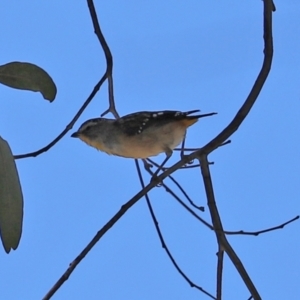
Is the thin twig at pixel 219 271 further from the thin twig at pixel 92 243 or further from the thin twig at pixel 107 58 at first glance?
the thin twig at pixel 107 58

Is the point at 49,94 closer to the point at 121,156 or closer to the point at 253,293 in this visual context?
the point at 253,293

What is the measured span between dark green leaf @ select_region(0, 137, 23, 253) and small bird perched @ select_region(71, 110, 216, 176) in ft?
5.22

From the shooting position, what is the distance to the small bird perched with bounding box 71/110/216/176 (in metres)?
3.89

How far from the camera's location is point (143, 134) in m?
3.99

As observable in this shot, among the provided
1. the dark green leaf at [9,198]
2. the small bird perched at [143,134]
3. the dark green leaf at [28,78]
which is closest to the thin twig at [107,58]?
the small bird perched at [143,134]

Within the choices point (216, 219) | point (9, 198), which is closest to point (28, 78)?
point (9, 198)

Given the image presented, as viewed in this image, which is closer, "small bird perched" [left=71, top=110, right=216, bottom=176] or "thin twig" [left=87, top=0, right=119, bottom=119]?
"thin twig" [left=87, top=0, right=119, bottom=119]

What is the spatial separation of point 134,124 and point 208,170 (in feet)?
5.16

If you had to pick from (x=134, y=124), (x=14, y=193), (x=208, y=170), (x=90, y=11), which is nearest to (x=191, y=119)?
(x=134, y=124)

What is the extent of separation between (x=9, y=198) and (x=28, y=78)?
1.86ft

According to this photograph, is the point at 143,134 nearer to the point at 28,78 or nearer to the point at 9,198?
the point at 28,78

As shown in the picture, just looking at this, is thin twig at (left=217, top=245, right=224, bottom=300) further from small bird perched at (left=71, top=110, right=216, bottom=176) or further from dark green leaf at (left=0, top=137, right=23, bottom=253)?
small bird perched at (left=71, top=110, right=216, bottom=176)

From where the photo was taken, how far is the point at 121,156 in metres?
3.95

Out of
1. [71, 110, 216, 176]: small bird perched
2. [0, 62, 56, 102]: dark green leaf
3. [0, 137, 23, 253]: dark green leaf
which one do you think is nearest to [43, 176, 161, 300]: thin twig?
[0, 137, 23, 253]: dark green leaf
